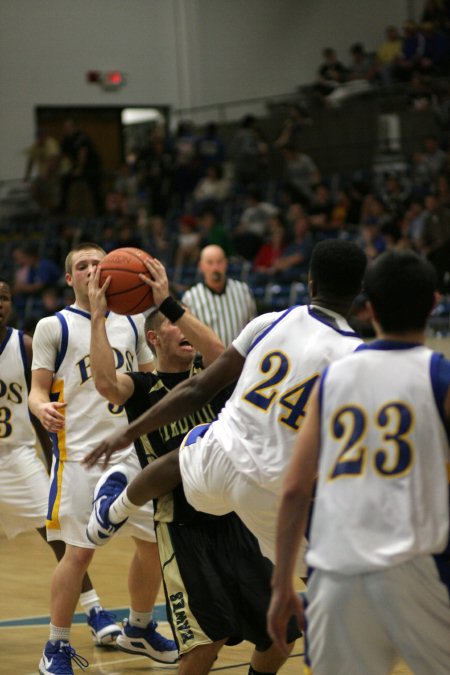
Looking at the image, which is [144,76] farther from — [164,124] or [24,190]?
[24,190]

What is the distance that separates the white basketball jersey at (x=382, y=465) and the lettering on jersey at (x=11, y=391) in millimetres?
3612

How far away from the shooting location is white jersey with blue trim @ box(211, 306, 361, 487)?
11.8ft

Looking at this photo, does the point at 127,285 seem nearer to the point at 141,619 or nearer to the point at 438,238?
the point at 141,619

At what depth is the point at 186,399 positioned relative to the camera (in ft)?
12.4

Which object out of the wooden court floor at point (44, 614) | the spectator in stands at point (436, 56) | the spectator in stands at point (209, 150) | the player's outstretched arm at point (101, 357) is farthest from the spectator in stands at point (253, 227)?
the player's outstretched arm at point (101, 357)

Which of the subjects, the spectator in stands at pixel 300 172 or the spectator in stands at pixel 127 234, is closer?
the spectator in stands at pixel 127 234

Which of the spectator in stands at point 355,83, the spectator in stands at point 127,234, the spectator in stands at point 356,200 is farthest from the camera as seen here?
the spectator in stands at point 355,83

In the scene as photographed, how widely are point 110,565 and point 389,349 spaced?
4955 mm

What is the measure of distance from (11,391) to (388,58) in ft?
45.5

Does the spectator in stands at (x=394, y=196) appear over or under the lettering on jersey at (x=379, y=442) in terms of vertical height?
under

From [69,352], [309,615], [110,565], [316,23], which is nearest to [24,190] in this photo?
[316,23]

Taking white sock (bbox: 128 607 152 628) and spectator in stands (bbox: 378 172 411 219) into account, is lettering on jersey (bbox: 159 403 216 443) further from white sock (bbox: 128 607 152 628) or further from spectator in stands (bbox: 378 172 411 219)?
spectator in stands (bbox: 378 172 411 219)

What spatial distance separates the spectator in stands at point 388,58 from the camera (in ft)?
58.0

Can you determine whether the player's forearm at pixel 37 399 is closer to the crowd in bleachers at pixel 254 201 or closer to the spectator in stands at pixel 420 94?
the crowd in bleachers at pixel 254 201
